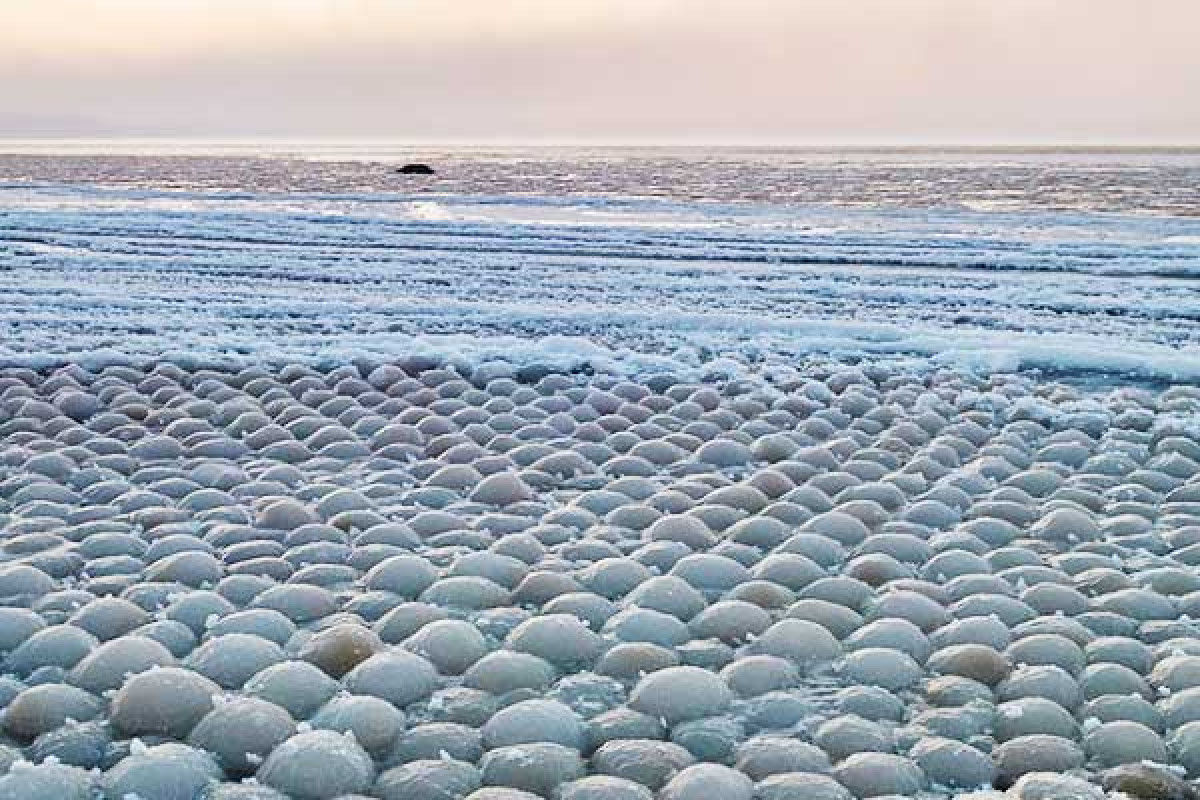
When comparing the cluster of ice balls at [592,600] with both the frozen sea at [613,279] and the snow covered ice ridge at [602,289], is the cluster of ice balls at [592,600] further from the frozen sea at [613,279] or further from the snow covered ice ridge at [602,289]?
the frozen sea at [613,279]

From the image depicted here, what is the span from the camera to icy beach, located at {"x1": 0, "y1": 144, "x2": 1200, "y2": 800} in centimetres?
268

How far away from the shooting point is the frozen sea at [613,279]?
7594 millimetres

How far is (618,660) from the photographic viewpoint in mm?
3105

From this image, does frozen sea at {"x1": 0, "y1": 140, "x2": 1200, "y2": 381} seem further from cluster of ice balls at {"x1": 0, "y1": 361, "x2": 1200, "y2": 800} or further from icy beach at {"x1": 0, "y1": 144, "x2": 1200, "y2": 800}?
cluster of ice balls at {"x1": 0, "y1": 361, "x2": 1200, "y2": 800}

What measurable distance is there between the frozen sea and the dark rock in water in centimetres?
436

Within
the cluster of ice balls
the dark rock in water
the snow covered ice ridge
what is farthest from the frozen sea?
the dark rock in water

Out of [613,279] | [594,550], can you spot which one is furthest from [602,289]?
[594,550]

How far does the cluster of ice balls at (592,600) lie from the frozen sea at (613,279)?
169cm

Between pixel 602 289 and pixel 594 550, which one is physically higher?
pixel 602 289

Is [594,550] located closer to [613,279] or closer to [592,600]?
[592,600]

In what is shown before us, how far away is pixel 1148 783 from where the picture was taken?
255 centimetres

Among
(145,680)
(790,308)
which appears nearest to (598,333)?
(790,308)

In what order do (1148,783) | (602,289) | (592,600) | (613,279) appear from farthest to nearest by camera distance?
(613,279) < (602,289) < (592,600) < (1148,783)

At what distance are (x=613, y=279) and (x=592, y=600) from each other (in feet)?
27.9
